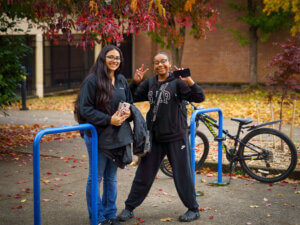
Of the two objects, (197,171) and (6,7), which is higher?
(6,7)

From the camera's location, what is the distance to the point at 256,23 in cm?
2045

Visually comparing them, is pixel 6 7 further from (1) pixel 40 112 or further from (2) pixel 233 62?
(2) pixel 233 62

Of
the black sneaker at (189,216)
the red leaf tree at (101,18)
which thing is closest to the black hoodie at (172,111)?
the black sneaker at (189,216)

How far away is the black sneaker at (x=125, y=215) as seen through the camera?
16.1 ft

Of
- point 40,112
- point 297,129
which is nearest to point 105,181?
point 297,129

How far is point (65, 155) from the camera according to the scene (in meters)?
8.20

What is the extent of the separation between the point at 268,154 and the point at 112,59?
3.01 metres

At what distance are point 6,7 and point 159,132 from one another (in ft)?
15.2

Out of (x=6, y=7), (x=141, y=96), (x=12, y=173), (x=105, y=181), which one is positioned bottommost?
(x=12, y=173)

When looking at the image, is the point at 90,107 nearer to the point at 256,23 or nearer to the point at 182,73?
the point at 182,73

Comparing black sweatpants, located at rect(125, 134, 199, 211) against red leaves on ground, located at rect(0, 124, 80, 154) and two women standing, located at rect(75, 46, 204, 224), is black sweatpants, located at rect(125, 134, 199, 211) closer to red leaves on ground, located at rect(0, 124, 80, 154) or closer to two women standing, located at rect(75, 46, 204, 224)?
two women standing, located at rect(75, 46, 204, 224)

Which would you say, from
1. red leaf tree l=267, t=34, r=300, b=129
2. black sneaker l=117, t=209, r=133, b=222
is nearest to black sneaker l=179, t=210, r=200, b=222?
black sneaker l=117, t=209, r=133, b=222

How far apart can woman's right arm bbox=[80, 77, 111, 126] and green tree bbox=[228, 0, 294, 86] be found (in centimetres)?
1615

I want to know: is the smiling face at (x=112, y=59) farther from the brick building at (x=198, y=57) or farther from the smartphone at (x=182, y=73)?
the brick building at (x=198, y=57)
